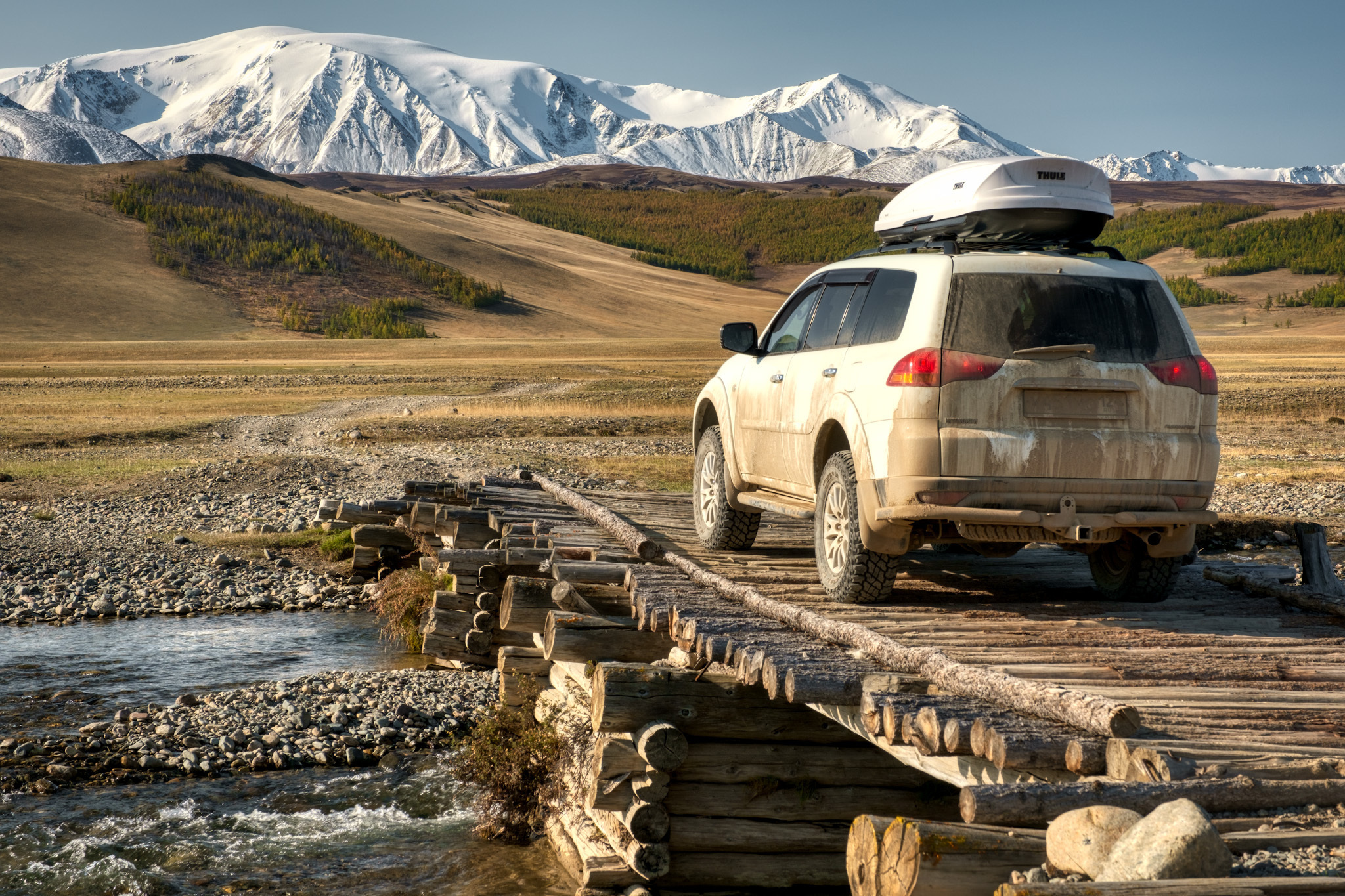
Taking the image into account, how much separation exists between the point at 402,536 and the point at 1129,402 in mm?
11530

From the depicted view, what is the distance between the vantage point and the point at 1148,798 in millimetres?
3879

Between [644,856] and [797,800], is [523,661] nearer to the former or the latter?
→ [644,856]

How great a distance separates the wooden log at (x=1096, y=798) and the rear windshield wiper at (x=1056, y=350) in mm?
2852

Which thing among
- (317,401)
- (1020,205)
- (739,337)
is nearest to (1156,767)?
(1020,205)

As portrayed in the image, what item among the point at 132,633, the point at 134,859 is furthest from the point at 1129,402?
the point at 132,633

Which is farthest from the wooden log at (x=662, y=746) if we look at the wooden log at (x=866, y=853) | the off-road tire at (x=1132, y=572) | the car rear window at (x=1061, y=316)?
the off-road tire at (x=1132, y=572)

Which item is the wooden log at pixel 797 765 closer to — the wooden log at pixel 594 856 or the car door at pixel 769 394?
the wooden log at pixel 594 856

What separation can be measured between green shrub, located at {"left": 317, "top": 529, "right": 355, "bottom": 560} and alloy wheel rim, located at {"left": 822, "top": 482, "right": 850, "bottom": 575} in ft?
36.3

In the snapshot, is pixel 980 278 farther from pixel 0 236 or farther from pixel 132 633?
pixel 0 236

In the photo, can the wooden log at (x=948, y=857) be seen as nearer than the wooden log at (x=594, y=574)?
Yes

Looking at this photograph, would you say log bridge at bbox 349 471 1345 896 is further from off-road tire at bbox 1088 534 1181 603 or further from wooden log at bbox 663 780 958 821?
off-road tire at bbox 1088 534 1181 603

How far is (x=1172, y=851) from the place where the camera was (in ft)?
11.0

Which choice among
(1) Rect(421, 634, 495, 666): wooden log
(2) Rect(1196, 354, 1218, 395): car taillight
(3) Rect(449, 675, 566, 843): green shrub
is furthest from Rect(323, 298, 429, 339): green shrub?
(2) Rect(1196, 354, 1218, 395): car taillight

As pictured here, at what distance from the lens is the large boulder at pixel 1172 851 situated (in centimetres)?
334
